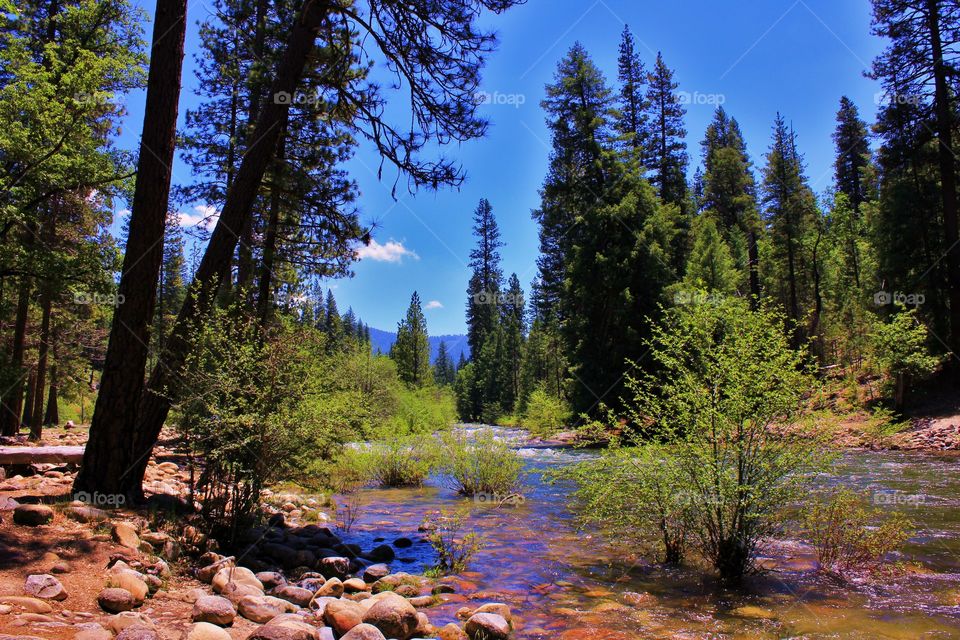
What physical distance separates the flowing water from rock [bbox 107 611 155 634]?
8.49ft

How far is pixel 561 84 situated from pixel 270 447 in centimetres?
2522

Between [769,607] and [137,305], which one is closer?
[769,607]

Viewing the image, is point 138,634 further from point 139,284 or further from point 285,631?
point 139,284

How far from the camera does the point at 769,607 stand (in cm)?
526

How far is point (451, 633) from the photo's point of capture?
465 centimetres

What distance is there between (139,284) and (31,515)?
295cm

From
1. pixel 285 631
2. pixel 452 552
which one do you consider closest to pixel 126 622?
pixel 285 631

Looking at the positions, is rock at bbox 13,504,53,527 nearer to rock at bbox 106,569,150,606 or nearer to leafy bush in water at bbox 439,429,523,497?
rock at bbox 106,569,150,606

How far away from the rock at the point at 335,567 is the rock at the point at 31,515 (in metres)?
2.89

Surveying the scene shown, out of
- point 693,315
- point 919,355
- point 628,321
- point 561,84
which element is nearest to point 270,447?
point 693,315

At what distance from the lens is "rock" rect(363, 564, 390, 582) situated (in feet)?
21.1

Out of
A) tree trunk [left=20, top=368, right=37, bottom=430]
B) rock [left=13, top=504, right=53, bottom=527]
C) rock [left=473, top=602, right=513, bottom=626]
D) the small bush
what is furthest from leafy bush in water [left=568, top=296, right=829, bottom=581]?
tree trunk [left=20, top=368, right=37, bottom=430]

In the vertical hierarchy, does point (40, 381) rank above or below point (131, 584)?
above

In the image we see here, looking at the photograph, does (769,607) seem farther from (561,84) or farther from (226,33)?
(561,84)
